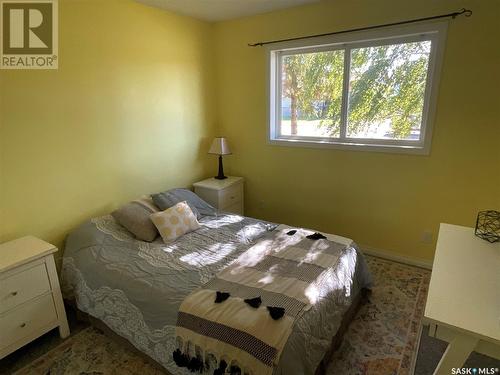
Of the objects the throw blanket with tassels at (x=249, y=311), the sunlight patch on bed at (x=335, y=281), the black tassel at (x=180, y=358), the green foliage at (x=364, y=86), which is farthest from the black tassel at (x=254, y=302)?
the green foliage at (x=364, y=86)

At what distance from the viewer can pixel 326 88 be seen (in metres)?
2.97

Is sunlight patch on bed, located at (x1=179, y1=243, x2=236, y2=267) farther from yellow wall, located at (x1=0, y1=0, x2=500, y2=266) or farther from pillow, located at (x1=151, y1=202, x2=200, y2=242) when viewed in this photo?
yellow wall, located at (x1=0, y1=0, x2=500, y2=266)

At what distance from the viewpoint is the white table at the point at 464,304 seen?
98cm

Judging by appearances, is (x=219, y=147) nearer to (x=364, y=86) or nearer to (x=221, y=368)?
(x=364, y=86)

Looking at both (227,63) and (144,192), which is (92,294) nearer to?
(144,192)

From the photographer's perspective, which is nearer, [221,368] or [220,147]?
[221,368]

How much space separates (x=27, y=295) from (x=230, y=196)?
6.59ft

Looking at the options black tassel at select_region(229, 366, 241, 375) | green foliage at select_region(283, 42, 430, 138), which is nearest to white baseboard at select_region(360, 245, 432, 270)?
green foliage at select_region(283, 42, 430, 138)

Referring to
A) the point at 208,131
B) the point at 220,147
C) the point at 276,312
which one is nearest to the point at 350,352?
the point at 276,312

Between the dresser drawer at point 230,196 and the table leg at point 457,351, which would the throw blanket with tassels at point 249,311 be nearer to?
the table leg at point 457,351

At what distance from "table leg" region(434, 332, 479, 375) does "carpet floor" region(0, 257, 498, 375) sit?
0.68 m

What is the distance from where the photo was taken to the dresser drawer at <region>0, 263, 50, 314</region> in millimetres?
1670

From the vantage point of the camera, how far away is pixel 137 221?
232 cm

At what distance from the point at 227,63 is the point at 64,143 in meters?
1.98
